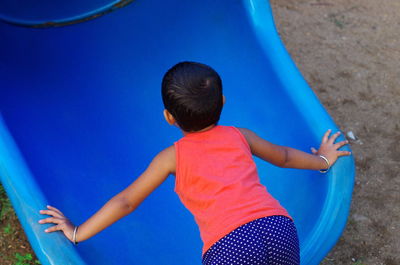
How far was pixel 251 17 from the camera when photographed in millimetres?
2576

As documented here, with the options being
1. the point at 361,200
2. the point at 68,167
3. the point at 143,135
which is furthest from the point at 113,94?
the point at 361,200

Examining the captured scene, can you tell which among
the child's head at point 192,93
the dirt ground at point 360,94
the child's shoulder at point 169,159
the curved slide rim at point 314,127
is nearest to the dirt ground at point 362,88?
the dirt ground at point 360,94

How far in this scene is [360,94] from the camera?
11.0ft

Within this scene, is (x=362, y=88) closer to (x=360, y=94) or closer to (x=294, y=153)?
(x=360, y=94)

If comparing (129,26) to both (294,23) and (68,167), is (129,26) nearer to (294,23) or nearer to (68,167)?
(68,167)

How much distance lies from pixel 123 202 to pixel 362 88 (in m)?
2.28

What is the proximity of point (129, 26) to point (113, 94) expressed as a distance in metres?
0.41

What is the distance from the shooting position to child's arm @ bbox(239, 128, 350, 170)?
1.71m

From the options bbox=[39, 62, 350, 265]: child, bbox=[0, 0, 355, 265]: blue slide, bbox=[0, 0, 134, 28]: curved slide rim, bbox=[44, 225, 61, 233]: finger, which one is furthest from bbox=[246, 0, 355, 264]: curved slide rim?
bbox=[44, 225, 61, 233]: finger

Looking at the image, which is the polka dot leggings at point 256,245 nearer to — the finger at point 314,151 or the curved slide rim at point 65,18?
the finger at point 314,151

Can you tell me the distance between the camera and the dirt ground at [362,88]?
8.53ft

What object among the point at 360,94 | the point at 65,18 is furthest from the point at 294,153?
the point at 360,94

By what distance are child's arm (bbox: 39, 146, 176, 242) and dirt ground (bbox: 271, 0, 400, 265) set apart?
121 centimetres

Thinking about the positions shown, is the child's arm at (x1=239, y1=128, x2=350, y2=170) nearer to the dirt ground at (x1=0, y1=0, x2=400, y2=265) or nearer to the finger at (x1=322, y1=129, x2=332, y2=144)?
the finger at (x1=322, y1=129, x2=332, y2=144)
